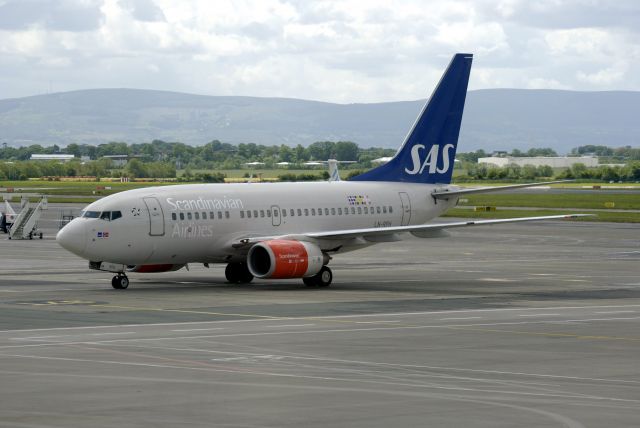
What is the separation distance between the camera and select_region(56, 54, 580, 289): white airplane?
165 ft

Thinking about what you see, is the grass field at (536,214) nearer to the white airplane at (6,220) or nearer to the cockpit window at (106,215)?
the white airplane at (6,220)

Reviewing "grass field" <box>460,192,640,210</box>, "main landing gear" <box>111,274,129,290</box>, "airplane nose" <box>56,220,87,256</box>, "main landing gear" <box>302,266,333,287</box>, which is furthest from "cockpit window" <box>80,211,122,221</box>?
"grass field" <box>460,192,640,210</box>

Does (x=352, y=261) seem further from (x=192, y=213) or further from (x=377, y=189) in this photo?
(x=192, y=213)

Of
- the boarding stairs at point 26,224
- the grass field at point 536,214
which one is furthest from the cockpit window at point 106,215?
the grass field at point 536,214

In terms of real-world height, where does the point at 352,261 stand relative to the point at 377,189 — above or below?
below

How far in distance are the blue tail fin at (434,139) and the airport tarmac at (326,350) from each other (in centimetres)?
478

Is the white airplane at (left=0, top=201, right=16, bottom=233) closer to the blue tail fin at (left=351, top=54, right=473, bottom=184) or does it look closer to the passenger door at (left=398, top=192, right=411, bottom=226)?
the blue tail fin at (left=351, top=54, right=473, bottom=184)

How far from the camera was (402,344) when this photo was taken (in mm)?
33094

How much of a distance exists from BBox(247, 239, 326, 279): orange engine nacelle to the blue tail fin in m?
9.63

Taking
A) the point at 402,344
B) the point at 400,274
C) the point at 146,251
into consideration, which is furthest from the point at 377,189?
the point at 402,344

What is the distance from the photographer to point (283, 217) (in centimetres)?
5488

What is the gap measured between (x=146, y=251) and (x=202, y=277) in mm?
7830

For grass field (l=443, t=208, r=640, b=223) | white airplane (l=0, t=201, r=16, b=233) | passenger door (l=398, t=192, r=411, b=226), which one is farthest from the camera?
grass field (l=443, t=208, r=640, b=223)

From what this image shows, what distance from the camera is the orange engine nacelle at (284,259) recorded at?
50438 mm
